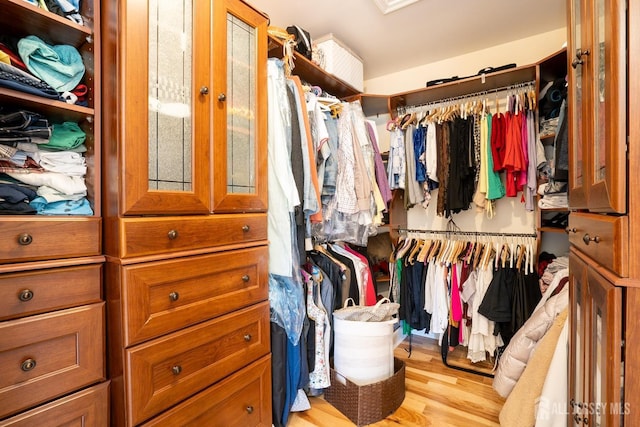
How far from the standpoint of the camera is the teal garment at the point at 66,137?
37.1 inches

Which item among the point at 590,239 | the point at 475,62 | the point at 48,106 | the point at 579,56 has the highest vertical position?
the point at 475,62

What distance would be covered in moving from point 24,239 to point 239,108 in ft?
2.71

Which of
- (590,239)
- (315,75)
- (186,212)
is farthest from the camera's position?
(315,75)

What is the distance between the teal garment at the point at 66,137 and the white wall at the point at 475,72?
2296 mm

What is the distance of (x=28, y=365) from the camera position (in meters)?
0.79

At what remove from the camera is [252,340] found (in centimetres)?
129

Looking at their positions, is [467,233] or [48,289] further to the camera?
[467,233]

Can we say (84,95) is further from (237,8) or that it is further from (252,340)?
(252,340)

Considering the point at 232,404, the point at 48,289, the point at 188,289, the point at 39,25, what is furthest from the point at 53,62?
the point at 232,404

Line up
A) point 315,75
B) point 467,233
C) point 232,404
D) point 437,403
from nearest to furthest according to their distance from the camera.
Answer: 1. point 232,404
2. point 437,403
3. point 315,75
4. point 467,233

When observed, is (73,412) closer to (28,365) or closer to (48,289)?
(28,365)

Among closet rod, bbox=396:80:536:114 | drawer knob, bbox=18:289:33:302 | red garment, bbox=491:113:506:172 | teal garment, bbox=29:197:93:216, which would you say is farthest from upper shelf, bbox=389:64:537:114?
drawer knob, bbox=18:289:33:302

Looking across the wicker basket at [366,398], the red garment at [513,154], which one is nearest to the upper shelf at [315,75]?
the red garment at [513,154]

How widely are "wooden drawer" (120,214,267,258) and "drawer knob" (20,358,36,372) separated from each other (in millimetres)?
341
